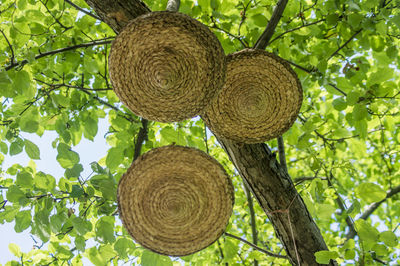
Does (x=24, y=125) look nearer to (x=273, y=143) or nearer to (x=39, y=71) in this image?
(x=39, y=71)

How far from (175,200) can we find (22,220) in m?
0.83

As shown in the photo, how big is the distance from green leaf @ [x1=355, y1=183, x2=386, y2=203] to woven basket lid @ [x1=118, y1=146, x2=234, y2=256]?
0.52 metres

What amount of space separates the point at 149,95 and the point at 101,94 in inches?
43.9

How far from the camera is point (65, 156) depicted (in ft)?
4.88

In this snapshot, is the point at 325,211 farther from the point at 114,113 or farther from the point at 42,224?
the point at 114,113

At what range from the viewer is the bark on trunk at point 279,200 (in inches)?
60.0

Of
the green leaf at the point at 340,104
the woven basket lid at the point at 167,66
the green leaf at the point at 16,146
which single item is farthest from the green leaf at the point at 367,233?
the green leaf at the point at 16,146

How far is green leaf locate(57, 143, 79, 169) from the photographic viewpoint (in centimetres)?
149

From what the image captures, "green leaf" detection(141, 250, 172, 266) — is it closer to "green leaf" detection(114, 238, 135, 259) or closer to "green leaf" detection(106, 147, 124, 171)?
"green leaf" detection(114, 238, 135, 259)

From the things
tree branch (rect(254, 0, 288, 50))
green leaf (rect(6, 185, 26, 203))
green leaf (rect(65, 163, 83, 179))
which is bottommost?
green leaf (rect(6, 185, 26, 203))

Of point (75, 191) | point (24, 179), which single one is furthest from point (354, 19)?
point (24, 179)

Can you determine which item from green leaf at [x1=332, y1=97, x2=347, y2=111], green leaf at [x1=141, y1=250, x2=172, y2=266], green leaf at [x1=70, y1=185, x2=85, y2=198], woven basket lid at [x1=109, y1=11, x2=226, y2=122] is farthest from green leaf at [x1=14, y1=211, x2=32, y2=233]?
green leaf at [x1=332, y1=97, x2=347, y2=111]

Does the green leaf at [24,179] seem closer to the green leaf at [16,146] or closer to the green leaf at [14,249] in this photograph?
the green leaf at [16,146]

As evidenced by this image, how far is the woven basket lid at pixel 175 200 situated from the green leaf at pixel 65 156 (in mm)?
427
